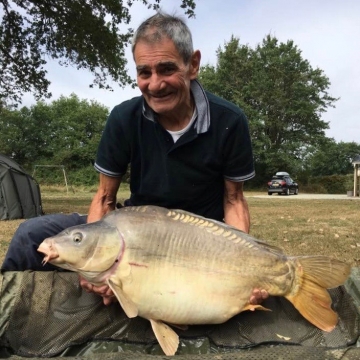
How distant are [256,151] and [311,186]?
181 inches

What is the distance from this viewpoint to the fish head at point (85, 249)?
4.72ft

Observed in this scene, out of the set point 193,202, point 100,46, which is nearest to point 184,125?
point 193,202

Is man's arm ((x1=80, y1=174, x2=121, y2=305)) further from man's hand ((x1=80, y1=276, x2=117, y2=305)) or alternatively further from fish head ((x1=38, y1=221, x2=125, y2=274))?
fish head ((x1=38, y1=221, x2=125, y2=274))

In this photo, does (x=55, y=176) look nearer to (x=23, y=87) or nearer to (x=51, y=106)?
(x=51, y=106)

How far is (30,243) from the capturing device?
1847 millimetres

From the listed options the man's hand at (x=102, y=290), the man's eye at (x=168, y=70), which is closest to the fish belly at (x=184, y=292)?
the man's hand at (x=102, y=290)

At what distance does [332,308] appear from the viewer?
1774 millimetres

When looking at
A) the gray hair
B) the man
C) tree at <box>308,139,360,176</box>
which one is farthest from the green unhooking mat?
tree at <box>308,139,360,176</box>

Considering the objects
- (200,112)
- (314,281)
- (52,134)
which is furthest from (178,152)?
(52,134)

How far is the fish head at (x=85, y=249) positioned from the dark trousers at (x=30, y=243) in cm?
41

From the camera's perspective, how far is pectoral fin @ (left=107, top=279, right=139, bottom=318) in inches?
57.2

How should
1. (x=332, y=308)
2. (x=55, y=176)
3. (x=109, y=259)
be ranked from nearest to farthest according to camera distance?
1. (x=109, y=259)
2. (x=332, y=308)
3. (x=55, y=176)

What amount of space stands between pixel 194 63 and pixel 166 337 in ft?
3.47

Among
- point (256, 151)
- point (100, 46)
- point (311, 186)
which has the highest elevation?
point (100, 46)
